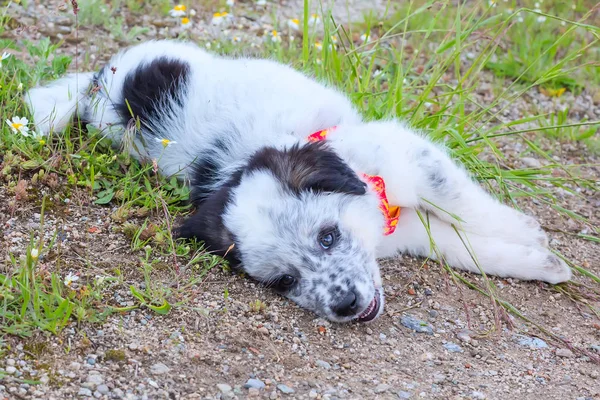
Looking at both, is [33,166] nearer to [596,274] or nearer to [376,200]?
[376,200]

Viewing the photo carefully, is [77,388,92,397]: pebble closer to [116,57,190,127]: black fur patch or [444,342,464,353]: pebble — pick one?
[444,342,464,353]: pebble

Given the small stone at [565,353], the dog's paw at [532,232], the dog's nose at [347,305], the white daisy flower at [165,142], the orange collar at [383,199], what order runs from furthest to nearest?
the dog's paw at [532,232], the white daisy flower at [165,142], the orange collar at [383,199], the small stone at [565,353], the dog's nose at [347,305]

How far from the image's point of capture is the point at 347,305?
3182 mm

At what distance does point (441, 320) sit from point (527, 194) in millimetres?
1136

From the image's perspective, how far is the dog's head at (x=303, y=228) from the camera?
328 cm

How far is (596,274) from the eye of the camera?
401cm

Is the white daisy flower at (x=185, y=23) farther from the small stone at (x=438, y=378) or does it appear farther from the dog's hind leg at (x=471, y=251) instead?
the small stone at (x=438, y=378)

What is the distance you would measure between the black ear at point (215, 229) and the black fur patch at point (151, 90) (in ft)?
2.57

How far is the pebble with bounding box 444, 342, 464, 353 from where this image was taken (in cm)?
325

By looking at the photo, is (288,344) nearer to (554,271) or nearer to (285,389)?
(285,389)

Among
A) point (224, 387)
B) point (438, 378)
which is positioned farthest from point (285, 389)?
point (438, 378)

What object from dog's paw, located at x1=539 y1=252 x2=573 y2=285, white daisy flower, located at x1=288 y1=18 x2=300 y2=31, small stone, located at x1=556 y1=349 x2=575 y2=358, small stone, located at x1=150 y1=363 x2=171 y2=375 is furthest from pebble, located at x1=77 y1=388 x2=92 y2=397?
white daisy flower, located at x1=288 y1=18 x2=300 y2=31

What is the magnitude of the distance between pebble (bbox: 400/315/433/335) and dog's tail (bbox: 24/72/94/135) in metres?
2.09

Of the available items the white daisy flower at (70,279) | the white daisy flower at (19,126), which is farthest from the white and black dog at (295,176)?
the white daisy flower at (70,279)
